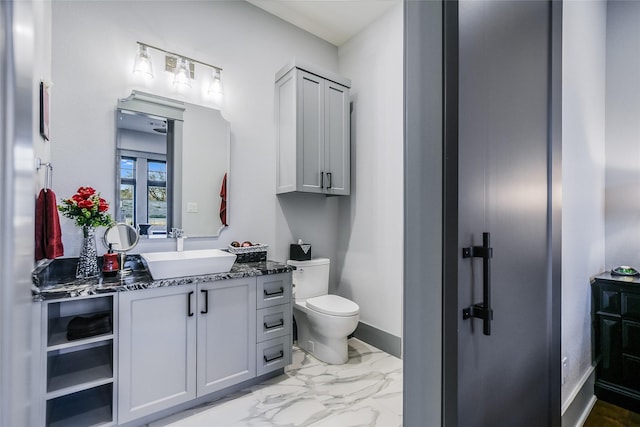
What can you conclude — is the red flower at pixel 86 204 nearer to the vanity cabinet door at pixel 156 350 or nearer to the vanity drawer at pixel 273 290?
the vanity cabinet door at pixel 156 350

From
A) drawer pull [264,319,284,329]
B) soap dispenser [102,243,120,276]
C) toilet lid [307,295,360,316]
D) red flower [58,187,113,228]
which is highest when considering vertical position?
red flower [58,187,113,228]

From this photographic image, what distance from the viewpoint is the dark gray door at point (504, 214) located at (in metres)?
0.89

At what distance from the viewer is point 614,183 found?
2.36 meters

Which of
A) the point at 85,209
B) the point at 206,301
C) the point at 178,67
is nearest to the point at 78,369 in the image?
the point at 206,301

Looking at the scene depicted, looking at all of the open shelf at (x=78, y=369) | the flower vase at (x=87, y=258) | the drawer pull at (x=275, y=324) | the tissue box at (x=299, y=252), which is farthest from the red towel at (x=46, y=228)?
the tissue box at (x=299, y=252)

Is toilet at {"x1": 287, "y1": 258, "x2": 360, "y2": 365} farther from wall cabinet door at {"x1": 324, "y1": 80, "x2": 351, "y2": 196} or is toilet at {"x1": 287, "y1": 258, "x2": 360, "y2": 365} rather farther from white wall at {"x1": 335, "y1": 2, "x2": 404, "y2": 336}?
wall cabinet door at {"x1": 324, "y1": 80, "x2": 351, "y2": 196}

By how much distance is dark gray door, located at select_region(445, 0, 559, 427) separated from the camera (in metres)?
0.89

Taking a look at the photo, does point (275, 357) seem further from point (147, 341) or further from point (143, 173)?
point (143, 173)

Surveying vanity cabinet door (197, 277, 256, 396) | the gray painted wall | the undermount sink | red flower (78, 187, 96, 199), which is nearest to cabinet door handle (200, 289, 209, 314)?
vanity cabinet door (197, 277, 256, 396)

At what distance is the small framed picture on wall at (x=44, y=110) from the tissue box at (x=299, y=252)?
194 cm

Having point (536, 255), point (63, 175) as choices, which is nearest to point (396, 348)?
point (536, 255)

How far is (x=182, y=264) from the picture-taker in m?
1.85

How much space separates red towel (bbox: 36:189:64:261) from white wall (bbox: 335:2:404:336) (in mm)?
2343

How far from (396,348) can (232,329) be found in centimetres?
149
